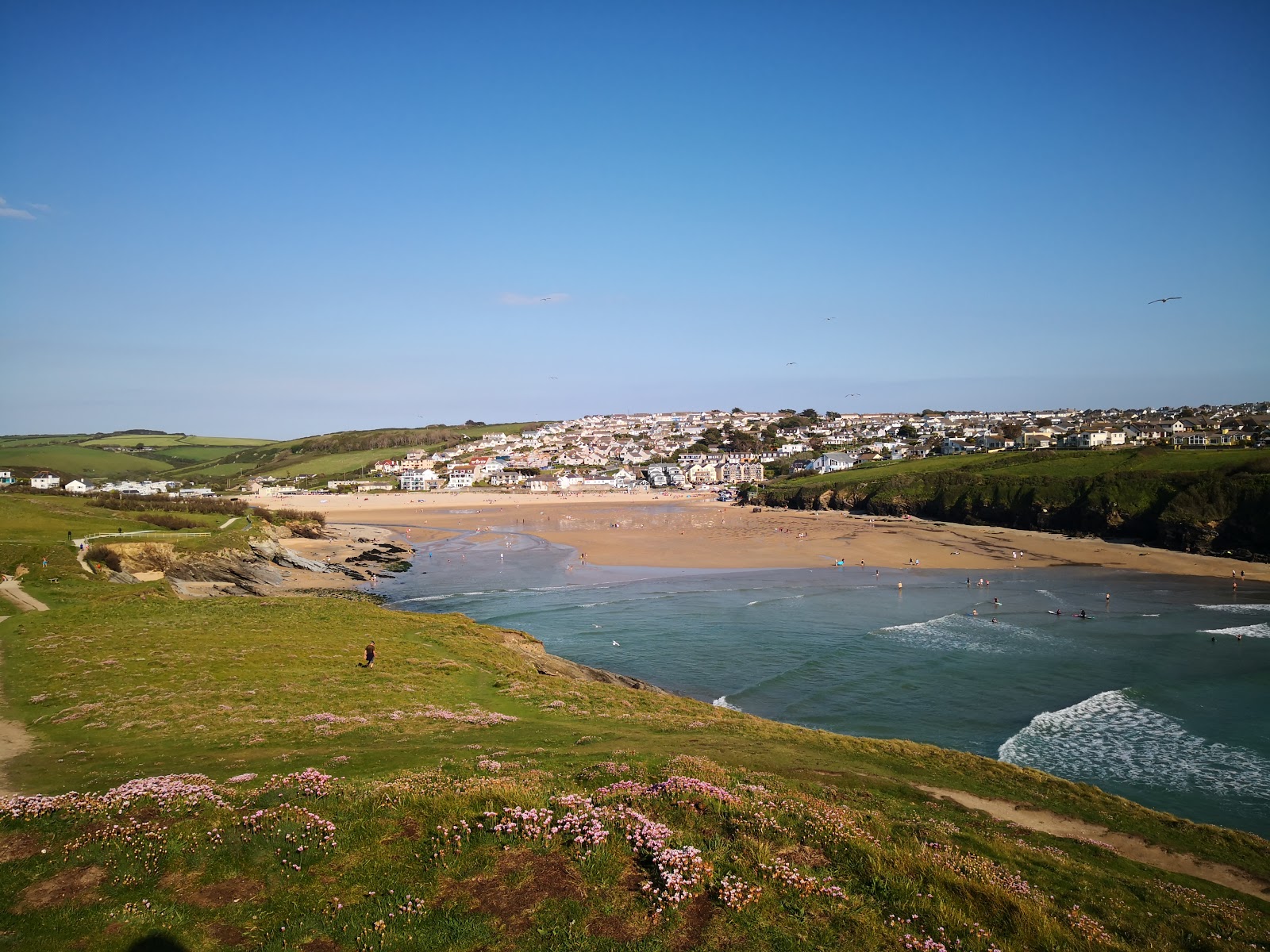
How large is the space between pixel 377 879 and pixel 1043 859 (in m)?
11.5

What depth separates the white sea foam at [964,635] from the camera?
120 ft

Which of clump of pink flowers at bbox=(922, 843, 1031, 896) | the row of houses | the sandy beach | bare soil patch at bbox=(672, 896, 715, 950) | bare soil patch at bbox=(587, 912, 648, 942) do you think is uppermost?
the row of houses

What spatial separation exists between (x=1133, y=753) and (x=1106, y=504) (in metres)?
63.0

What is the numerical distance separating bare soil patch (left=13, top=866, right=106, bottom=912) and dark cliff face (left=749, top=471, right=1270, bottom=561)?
80.0 m

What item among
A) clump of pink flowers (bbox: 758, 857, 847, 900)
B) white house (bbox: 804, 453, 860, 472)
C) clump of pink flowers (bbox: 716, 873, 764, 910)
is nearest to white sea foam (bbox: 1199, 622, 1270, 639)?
clump of pink flowers (bbox: 758, 857, 847, 900)

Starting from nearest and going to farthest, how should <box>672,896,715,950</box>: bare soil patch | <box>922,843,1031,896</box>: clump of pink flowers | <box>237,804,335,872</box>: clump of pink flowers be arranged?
<box>672,896,715,950</box>: bare soil patch
<box>237,804,335,872</box>: clump of pink flowers
<box>922,843,1031,896</box>: clump of pink flowers

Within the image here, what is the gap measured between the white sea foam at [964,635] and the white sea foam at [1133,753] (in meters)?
8.97

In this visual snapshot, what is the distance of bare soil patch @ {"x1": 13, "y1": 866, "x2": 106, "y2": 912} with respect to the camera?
812cm

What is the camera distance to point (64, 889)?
841 cm

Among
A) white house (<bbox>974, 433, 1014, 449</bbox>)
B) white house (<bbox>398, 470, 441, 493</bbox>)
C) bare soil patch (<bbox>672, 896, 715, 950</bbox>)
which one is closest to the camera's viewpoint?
bare soil patch (<bbox>672, 896, 715, 950</bbox>)

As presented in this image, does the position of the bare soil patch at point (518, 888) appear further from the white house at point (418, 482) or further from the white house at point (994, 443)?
the white house at point (418, 482)

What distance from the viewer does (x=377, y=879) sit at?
8.89m

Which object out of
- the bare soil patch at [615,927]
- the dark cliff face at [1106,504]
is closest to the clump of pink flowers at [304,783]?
the bare soil patch at [615,927]

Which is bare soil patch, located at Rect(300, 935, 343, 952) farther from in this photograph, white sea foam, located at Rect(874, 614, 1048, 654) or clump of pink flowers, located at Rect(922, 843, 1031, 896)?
white sea foam, located at Rect(874, 614, 1048, 654)
